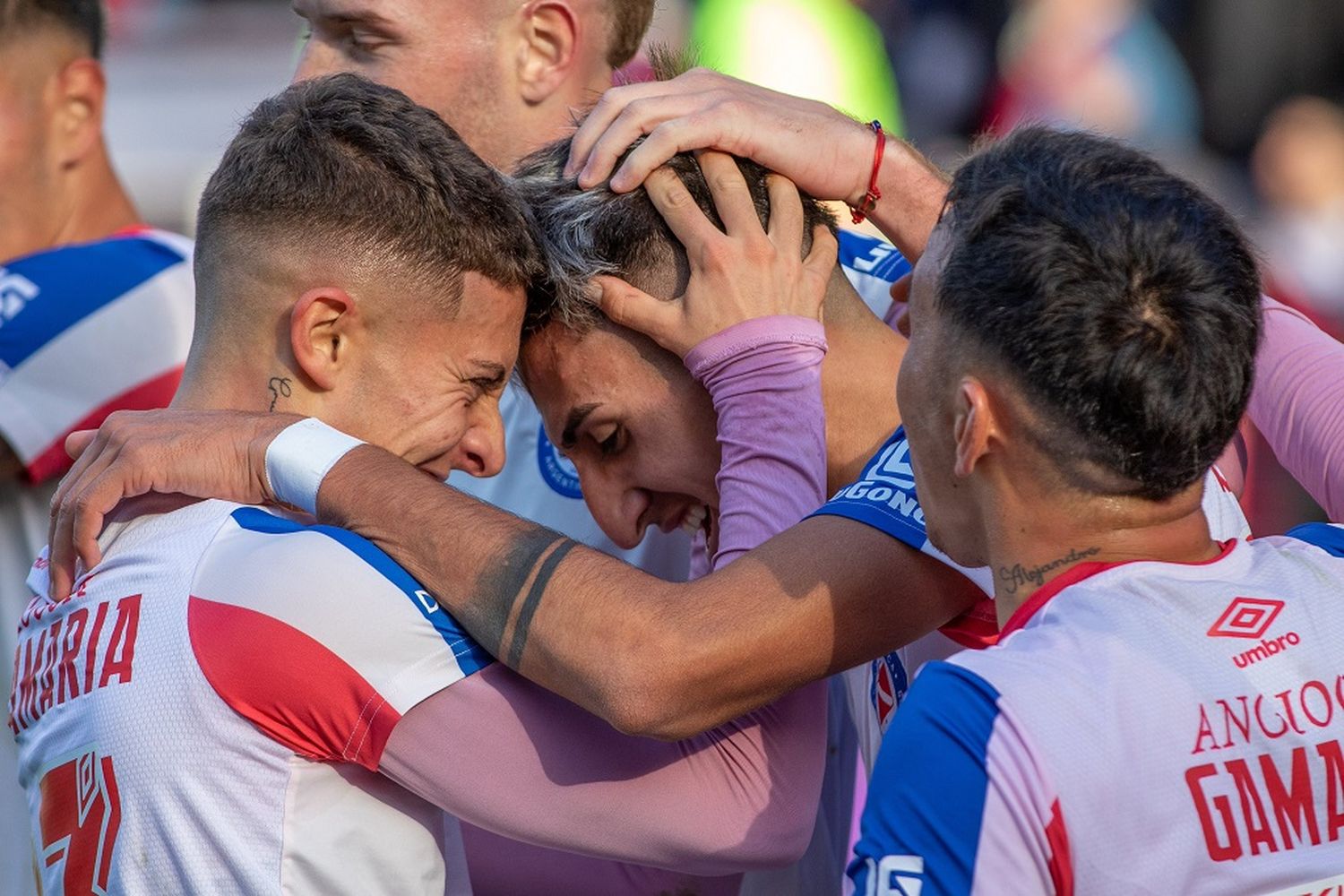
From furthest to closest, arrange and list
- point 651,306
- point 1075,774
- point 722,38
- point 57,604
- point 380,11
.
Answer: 1. point 722,38
2. point 380,11
3. point 651,306
4. point 57,604
5. point 1075,774

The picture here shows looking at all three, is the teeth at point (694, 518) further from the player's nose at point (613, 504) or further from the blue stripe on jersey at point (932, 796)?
the blue stripe on jersey at point (932, 796)

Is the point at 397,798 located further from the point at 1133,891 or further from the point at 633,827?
the point at 1133,891

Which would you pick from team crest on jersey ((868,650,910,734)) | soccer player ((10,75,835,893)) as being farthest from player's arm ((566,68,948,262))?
team crest on jersey ((868,650,910,734))

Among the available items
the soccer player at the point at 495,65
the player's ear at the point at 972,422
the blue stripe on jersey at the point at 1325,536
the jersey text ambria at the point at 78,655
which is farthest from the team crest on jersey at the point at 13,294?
the blue stripe on jersey at the point at 1325,536

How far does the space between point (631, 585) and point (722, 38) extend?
6502mm

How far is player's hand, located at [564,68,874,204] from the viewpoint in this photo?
2674 mm

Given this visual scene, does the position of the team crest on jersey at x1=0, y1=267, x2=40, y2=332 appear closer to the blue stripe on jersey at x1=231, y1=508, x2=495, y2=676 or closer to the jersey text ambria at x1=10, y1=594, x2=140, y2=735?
the jersey text ambria at x1=10, y1=594, x2=140, y2=735

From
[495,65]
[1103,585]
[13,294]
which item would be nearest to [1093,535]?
[1103,585]

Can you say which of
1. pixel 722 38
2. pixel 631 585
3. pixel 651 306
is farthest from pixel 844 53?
pixel 631 585

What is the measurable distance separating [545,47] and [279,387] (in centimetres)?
159

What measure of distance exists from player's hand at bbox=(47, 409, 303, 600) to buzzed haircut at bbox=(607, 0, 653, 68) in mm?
1841

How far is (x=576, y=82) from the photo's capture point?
3809 mm

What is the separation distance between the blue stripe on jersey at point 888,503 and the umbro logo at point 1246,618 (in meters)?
0.49

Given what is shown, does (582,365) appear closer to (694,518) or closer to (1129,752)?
(694,518)
